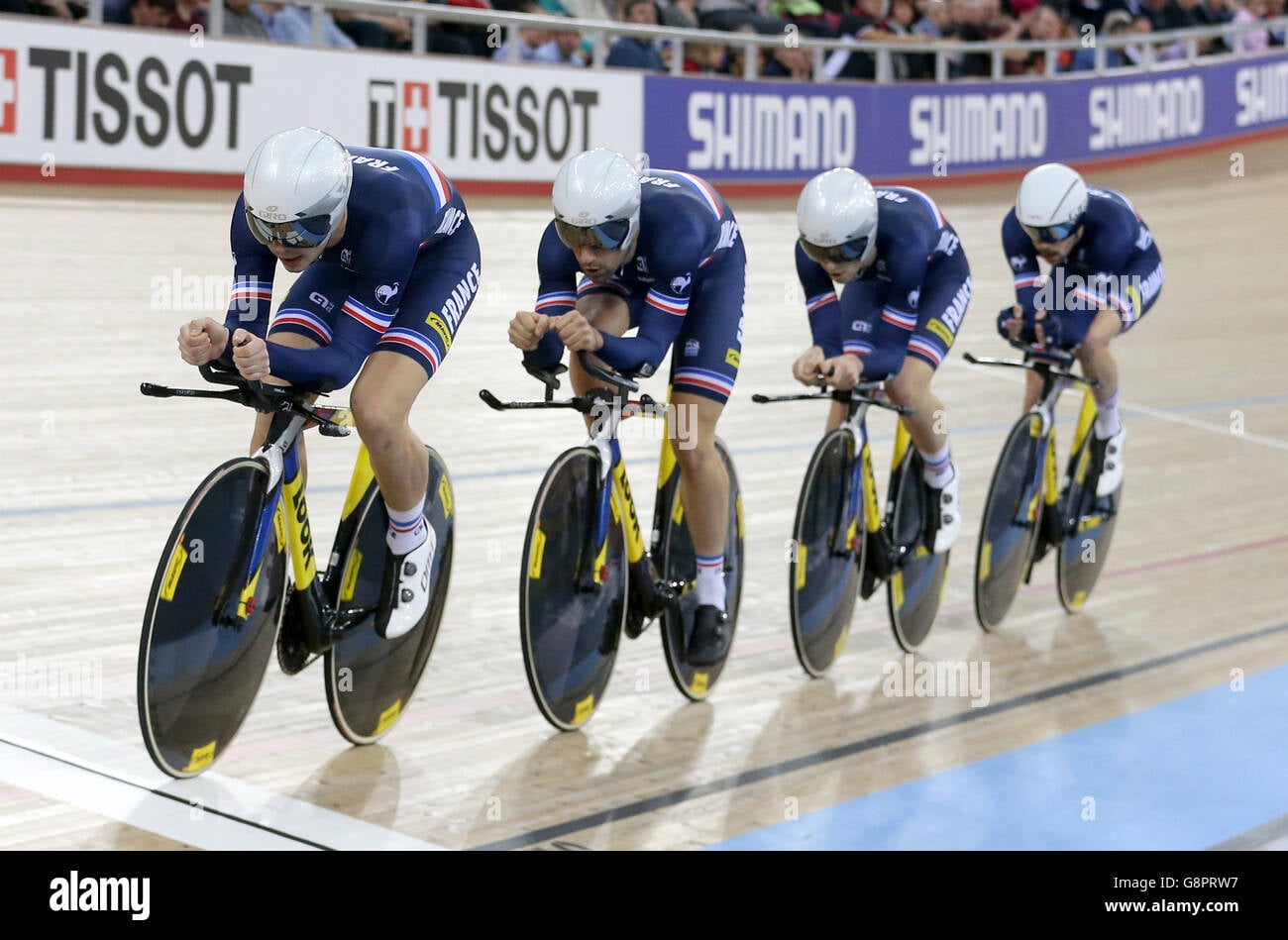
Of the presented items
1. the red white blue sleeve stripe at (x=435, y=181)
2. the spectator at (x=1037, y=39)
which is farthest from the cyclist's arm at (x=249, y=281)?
the spectator at (x=1037, y=39)

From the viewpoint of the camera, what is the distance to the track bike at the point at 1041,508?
4.79m

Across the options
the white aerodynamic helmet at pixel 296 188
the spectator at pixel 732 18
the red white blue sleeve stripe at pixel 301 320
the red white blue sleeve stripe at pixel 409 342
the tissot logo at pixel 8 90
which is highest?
the white aerodynamic helmet at pixel 296 188

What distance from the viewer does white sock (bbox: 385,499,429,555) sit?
10.8ft

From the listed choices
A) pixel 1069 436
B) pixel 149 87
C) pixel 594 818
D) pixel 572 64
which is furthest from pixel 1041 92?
pixel 594 818

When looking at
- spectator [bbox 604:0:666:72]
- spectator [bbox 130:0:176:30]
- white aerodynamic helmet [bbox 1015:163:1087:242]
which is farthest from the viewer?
spectator [bbox 604:0:666:72]

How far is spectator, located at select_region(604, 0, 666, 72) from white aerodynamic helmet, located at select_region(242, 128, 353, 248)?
8.39 meters

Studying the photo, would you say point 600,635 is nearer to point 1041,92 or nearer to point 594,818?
point 594,818

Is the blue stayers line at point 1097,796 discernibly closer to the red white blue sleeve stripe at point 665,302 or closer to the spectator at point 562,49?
the red white blue sleeve stripe at point 665,302

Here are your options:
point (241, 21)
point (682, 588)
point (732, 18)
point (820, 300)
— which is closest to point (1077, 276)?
point (820, 300)

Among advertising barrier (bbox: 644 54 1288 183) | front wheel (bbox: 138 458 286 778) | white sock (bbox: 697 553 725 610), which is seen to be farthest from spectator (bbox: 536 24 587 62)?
front wheel (bbox: 138 458 286 778)

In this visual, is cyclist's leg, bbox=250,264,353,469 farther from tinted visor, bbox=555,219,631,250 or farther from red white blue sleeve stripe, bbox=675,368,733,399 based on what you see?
red white blue sleeve stripe, bbox=675,368,733,399

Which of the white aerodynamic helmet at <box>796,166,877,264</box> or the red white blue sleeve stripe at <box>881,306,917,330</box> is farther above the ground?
the white aerodynamic helmet at <box>796,166,877,264</box>

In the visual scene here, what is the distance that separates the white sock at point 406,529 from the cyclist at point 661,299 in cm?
39
